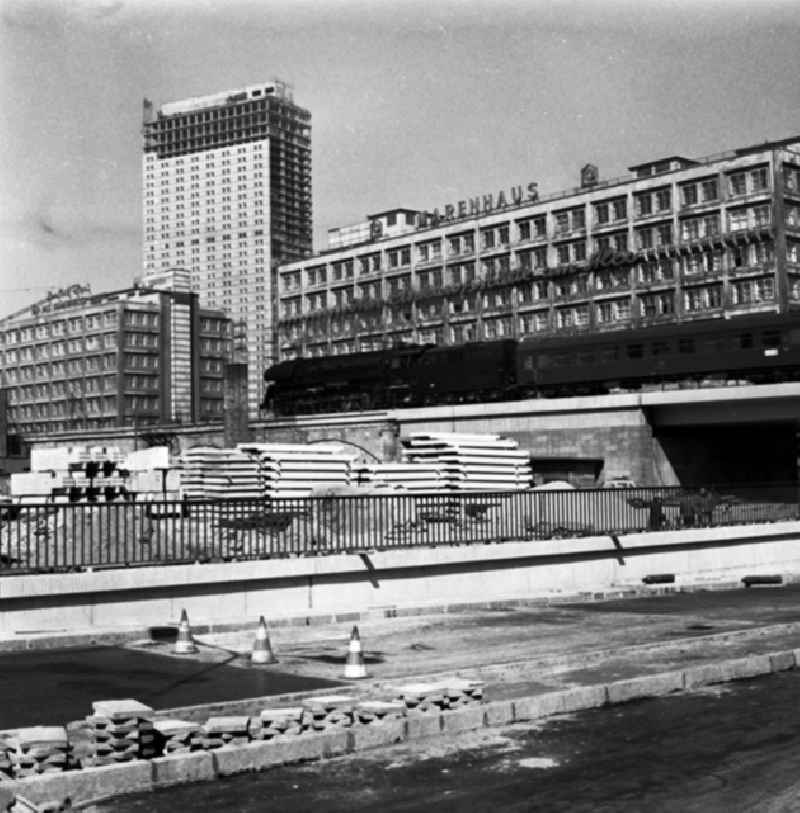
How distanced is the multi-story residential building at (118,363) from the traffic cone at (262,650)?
12211 cm

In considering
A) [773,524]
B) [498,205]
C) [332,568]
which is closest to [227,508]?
[332,568]

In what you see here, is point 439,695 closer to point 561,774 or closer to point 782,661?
point 561,774

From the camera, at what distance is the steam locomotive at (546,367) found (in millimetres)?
54438

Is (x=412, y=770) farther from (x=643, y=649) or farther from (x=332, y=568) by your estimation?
(x=332, y=568)

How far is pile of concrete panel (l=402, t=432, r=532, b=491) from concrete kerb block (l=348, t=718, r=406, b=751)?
22.7 meters

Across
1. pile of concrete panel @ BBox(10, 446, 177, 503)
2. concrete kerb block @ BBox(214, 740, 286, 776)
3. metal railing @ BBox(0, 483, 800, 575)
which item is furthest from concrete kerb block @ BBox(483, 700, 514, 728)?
pile of concrete panel @ BBox(10, 446, 177, 503)

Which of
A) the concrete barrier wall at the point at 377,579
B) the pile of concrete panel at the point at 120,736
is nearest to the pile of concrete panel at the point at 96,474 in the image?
the concrete barrier wall at the point at 377,579

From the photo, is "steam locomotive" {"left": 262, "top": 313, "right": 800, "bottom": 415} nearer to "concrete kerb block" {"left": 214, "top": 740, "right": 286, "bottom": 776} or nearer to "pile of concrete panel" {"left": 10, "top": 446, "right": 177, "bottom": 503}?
"pile of concrete panel" {"left": 10, "top": 446, "right": 177, "bottom": 503}

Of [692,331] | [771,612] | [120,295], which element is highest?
[120,295]

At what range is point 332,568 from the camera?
846 inches

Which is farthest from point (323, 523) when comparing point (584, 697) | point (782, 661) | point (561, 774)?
point (561, 774)

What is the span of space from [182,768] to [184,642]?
7.23 meters

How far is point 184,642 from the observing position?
52.4 ft

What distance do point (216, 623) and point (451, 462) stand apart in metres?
16.8
